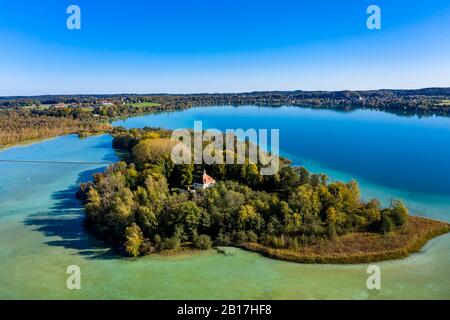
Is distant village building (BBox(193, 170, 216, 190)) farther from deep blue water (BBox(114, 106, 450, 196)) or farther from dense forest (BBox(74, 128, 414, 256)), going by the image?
deep blue water (BBox(114, 106, 450, 196))

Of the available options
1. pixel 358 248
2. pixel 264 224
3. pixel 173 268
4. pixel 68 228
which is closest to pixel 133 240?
pixel 173 268

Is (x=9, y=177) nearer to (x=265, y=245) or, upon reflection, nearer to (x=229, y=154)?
(x=229, y=154)

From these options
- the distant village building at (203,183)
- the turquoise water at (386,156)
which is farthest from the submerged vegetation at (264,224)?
the turquoise water at (386,156)

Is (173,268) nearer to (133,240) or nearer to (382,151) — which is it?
(133,240)

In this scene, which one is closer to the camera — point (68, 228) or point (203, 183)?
point (68, 228)

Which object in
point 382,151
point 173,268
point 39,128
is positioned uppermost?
point 39,128

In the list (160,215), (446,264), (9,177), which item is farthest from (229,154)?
(9,177)
